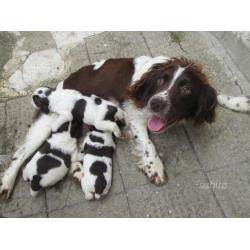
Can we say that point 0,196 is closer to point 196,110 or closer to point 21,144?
point 21,144

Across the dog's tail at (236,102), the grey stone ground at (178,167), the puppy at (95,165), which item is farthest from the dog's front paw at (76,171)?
the dog's tail at (236,102)

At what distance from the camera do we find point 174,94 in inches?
149

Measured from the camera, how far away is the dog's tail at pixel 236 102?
14.6 feet

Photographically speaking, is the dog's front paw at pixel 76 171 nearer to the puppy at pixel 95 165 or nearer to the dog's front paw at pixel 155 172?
the puppy at pixel 95 165

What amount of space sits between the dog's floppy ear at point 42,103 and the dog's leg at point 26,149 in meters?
0.11

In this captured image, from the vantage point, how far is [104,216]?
391cm

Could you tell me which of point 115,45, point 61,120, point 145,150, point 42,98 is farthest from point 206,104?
point 115,45

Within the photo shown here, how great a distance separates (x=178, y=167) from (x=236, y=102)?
1.08 metres

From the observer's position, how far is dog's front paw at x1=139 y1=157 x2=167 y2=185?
4.02 meters

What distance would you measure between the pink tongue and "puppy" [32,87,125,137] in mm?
326

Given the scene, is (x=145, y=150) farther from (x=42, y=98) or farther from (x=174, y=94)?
(x=42, y=98)

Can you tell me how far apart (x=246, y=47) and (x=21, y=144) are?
9.80ft

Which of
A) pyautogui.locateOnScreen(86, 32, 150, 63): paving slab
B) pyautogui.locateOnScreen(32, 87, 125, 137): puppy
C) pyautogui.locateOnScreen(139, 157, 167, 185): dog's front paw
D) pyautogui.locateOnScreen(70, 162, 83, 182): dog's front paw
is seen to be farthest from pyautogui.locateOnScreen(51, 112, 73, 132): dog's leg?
pyautogui.locateOnScreen(86, 32, 150, 63): paving slab

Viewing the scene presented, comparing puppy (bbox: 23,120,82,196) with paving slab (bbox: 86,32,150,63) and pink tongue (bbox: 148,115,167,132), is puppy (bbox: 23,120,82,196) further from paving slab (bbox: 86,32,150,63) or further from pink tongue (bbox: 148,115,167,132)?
paving slab (bbox: 86,32,150,63)
